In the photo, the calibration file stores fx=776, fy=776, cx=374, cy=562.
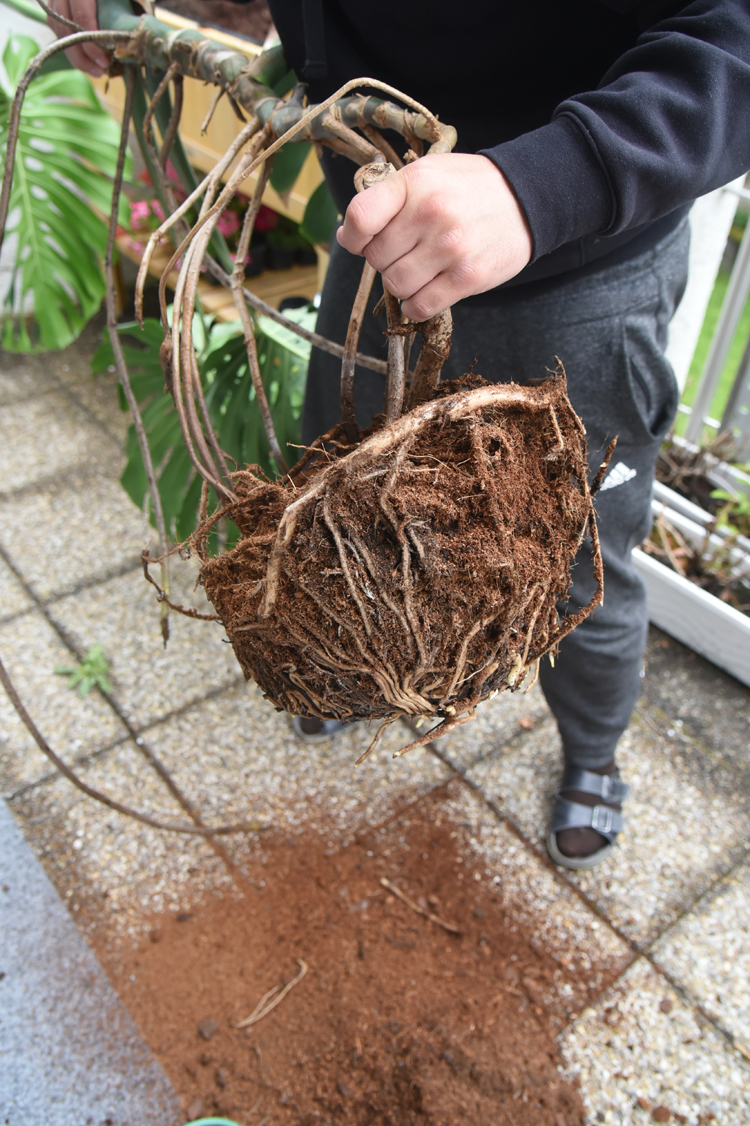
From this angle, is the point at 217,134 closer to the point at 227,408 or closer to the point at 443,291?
the point at 227,408

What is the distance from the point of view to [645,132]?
676mm

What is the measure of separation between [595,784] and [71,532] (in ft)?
5.43

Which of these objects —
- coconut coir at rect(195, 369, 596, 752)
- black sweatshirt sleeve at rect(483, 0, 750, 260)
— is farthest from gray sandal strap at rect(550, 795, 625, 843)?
black sweatshirt sleeve at rect(483, 0, 750, 260)

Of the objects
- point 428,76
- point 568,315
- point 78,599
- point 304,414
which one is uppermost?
point 428,76

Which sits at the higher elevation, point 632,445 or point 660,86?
point 660,86

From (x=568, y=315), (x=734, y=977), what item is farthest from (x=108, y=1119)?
(x=568, y=315)

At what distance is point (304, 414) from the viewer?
1.39 metres

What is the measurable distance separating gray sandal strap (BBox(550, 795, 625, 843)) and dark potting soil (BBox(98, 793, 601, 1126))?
0.20 metres

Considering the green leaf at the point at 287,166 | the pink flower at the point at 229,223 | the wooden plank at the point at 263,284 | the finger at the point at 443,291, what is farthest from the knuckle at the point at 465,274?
the pink flower at the point at 229,223

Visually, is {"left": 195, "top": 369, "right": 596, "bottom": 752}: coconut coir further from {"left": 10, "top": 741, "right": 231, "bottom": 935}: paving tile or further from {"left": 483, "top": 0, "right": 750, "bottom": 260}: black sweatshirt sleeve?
{"left": 10, "top": 741, "right": 231, "bottom": 935}: paving tile

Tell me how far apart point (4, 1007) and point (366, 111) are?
1.50m

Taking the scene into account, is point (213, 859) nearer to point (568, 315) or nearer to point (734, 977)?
point (734, 977)

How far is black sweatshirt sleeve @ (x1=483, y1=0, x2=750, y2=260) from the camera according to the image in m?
0.65

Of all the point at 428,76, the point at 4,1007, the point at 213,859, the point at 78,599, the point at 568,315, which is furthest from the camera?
the point at 78,599
